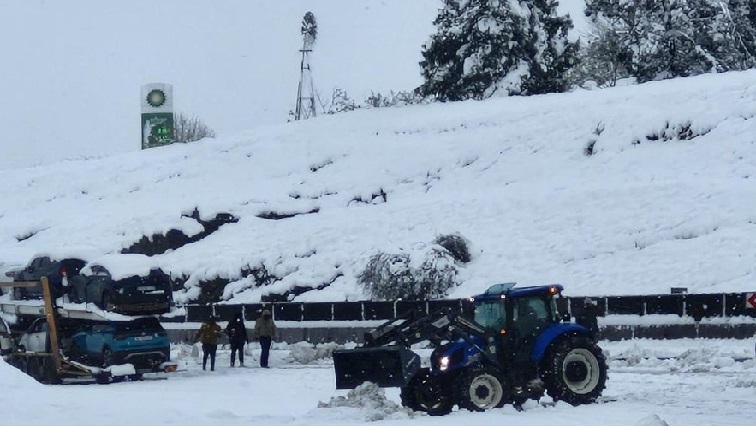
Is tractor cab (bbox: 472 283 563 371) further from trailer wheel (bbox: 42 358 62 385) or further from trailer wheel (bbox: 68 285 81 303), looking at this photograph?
trailer wheel (bbox: 68 285 81 303)

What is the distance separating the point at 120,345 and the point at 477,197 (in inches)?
657

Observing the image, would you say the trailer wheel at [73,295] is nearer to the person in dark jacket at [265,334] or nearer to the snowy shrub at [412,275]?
the person in dark jacket at [265,334]

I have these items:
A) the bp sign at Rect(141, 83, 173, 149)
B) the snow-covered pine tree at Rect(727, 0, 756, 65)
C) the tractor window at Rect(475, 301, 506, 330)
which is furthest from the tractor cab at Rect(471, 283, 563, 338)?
the bp sign at Rect(141, 83, 173, 149)

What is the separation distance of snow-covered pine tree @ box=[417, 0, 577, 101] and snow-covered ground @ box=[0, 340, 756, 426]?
30.0 m

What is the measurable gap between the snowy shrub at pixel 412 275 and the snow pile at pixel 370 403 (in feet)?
57.7

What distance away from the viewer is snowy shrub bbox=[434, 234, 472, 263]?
123 feet

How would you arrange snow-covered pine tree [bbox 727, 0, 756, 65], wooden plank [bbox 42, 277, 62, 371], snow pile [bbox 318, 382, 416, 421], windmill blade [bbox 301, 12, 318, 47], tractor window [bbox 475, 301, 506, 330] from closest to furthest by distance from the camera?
snow pile [bbox 318, 382, 416, 421] → tractor window [bbox 475, 301, 506, 330] → wooden plank [bbox 42, 277, 62, 371] → snow-covered pine tree [bbox 727, 0, 756, 65] → windmill blade [bbox 301, 12, 318, 47]

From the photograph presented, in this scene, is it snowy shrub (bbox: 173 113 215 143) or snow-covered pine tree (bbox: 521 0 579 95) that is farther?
snowy shrub (bbox: 173 113 215 143)

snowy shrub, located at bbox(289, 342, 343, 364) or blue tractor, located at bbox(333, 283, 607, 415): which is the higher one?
blue tractor, located at bbox(333, 283, 607, 415)

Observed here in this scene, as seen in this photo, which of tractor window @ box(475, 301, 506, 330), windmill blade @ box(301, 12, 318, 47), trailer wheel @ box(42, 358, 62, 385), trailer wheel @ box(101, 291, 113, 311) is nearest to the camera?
tractor window @ box(475, 301, 506, 330)

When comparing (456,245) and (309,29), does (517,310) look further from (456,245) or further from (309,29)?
(309,29)

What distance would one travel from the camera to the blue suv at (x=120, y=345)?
91.4 feet

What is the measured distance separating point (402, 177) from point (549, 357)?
1043 inches

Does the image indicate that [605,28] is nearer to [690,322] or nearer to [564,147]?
[564,147]
